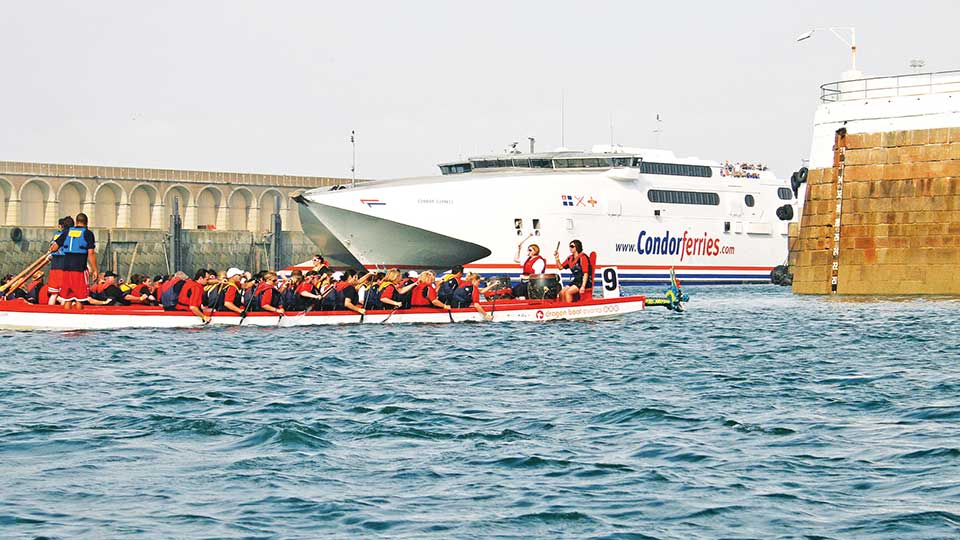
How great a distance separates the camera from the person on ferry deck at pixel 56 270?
84.4ft

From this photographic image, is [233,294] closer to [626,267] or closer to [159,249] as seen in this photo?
[626,267]

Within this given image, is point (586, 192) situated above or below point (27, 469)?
above

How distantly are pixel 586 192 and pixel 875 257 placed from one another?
16416mm

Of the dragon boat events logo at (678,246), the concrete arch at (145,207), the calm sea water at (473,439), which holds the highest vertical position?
the concrete arch at (145,207)

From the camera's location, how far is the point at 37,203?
70.0 m

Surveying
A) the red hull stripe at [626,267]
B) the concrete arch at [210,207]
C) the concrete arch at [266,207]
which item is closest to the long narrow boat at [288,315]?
the red hull stripe at [626,267]

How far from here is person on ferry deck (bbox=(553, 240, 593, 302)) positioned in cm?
3120

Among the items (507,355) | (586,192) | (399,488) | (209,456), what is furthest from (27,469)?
(586,192)

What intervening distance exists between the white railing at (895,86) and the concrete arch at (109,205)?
43.2 metres

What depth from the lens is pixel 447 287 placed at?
99.3ft

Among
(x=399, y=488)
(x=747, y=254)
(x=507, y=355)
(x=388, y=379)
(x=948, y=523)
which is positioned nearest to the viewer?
(x=948, y=523)

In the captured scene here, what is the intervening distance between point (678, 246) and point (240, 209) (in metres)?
31.0

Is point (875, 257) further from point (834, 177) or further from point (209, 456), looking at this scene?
point (209, 456)

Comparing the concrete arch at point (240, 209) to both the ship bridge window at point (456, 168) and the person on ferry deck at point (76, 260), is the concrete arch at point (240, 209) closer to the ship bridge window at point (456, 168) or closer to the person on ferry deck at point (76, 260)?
the ship bridge window at point (456, 168)
